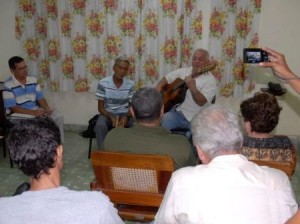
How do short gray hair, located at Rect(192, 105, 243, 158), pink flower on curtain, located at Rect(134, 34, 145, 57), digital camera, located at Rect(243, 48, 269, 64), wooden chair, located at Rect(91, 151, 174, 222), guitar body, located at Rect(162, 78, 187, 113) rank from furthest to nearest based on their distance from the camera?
1. pink flower on curtain, located at Rect(134, 34, 145, 57)
2. guitar body, located at Rect(162, 78, 187, 113)
3. digital camera, located at Rect(243, 48, 269, 64)
4. wooden chair, located at Rect(91, 151, 174, 222)
5. short gray hair, located at Rect(192, 105, 243, 158)

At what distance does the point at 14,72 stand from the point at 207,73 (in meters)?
1.97

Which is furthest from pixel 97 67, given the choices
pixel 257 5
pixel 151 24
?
pixel 257 5

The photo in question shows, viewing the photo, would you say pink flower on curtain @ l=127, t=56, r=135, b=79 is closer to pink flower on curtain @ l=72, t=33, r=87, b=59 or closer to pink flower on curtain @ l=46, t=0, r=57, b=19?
pink flower on curtain @ l=72, t=33, r=87, b=59

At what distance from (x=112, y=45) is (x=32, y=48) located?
994 mm

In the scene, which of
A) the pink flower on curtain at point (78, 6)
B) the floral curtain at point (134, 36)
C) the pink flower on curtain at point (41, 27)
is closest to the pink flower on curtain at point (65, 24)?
the floral curtain at point (134, 36)

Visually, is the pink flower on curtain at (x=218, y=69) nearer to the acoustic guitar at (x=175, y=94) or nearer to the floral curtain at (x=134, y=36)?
the floral curtain at (x=134, y=36)

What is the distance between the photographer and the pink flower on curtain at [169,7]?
374 centimetres

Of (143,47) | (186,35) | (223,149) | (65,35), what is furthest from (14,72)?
(223,149)

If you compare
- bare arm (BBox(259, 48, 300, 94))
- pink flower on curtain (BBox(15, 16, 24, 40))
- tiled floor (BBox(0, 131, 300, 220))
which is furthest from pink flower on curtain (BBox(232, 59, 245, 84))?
pink flower on curtain (BBox(15, 16, 24, 40))

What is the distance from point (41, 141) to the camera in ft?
4.06

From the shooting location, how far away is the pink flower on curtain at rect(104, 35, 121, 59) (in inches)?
156

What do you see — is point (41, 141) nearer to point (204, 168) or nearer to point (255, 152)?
point (204, 168)

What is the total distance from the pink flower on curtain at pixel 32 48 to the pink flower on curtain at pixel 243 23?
2297mm

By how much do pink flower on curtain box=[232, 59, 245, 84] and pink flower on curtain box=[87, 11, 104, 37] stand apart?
1.54 metres
